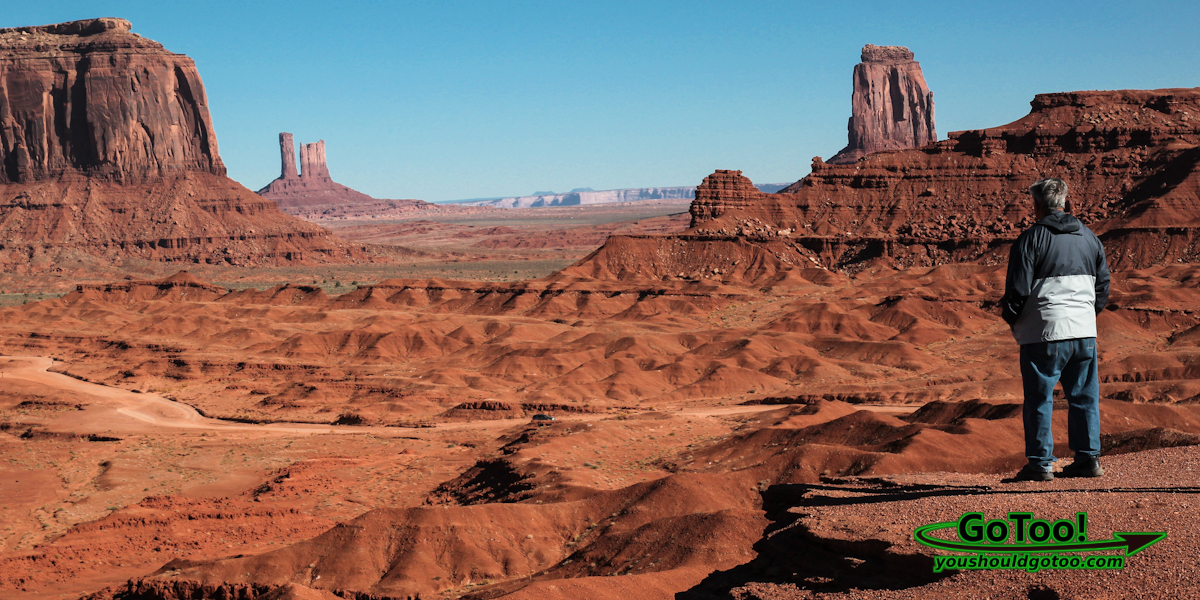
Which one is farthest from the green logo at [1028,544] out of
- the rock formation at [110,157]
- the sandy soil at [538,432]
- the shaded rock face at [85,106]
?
the shaded rock face at [85,106]

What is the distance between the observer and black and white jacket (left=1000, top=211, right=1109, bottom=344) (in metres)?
10.8

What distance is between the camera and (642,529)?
76.1 ft

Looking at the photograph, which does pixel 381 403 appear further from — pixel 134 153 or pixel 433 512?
pixel 134 153

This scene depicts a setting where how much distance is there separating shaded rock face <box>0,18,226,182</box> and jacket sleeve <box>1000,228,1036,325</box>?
192 m

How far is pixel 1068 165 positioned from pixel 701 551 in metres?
119

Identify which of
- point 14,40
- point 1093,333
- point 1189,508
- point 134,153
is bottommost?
point 1189,508

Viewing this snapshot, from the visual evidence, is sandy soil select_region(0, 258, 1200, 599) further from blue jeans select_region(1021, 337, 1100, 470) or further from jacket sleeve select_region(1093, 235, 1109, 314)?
jacket sleeve select_region(1093, 235, 1109, 314)

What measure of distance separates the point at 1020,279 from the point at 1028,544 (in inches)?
108

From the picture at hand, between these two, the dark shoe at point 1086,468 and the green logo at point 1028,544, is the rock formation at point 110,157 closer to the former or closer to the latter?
the dark shoe at point 1086,468

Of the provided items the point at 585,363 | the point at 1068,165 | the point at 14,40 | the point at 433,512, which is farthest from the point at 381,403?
the point at 14,40

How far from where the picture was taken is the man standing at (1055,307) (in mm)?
10852

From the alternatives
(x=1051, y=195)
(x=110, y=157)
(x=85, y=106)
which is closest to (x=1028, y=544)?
(x=1051, y=195)

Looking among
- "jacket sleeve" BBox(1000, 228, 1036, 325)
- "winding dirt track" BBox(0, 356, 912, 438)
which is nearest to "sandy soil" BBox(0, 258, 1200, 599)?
"winding dirt track" BBox(0, 356, 912, 438)

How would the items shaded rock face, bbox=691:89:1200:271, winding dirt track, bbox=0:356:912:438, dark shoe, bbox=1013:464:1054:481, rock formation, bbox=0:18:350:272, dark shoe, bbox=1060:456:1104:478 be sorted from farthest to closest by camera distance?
rock formation, bbox=0:18:350:272
shaded rock face, bbox=691:89:1200:271
winding dirt track, bbox=0:356:912:438
dark shoe, bbox=1060:456:1104:478
dark shoe, bbox=1013:464:1054:481
